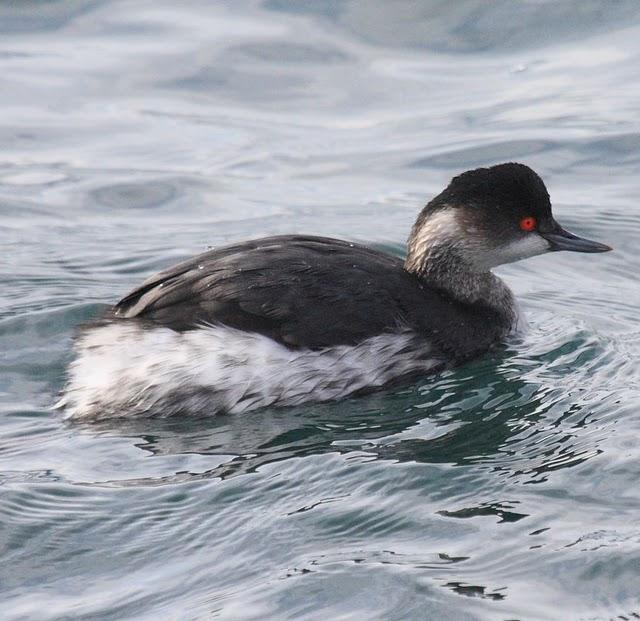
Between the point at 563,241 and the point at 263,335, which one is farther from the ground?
the point at 563,241

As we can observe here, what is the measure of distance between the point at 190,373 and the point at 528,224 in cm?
194

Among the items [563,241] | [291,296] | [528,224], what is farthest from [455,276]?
[291,296]

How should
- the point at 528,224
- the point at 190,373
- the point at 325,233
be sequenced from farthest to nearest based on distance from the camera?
1. the point at 325,233
2. the point at 528,224
3. the point at 190,373

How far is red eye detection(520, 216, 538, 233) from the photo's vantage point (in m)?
7.06

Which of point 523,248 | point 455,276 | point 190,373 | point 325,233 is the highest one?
point 523,248

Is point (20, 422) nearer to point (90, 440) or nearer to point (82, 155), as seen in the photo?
point (90, 440)

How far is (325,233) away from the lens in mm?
9023

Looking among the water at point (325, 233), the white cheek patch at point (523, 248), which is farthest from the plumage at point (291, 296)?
the white cheek patch at point (523, 248)

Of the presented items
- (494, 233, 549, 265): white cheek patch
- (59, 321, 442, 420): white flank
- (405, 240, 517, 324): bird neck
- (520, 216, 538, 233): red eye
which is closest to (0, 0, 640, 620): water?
(59, 321, 442, 420): white flank

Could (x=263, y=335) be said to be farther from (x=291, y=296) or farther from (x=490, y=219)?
(x=490, y=219)

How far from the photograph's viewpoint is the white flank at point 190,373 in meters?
6.20

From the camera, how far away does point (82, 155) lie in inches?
413

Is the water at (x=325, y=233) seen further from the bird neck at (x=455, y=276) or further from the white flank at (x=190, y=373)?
the bird neck at (x=455, y=276)

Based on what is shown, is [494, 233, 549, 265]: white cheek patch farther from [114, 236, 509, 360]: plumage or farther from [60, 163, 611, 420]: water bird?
[114, 236, 509, 360]: plumage
